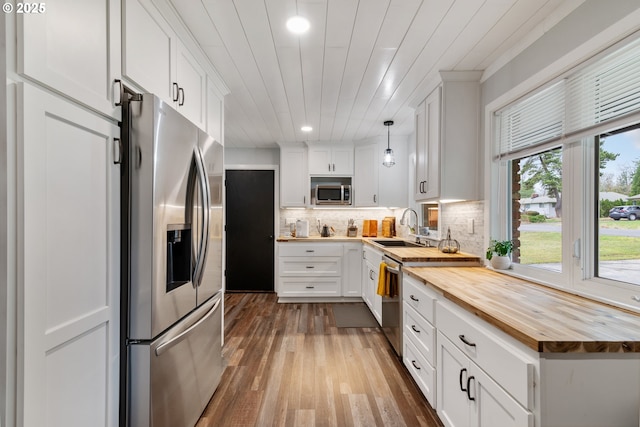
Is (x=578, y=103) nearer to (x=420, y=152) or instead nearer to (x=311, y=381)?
(x=420, y=152)

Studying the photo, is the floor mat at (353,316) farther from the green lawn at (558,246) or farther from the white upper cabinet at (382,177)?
the green lawn at (558,246)

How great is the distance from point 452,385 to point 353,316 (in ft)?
7.03

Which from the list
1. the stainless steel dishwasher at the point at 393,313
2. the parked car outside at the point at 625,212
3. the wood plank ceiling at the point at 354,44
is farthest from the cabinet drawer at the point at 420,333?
the wood plank ceiling at the point at 354,44

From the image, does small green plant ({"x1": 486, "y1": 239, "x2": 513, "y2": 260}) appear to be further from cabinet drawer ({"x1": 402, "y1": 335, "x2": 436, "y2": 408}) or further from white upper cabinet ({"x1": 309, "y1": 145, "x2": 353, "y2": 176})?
white upper cabinet ({"x1": 309, "y1": 145, "x2": 353, "y2": 176})

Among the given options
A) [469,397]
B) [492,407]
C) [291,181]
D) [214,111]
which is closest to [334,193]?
[291,181]

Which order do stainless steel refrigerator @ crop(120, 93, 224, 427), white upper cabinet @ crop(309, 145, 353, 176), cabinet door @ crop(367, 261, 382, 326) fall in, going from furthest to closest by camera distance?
white upper cabinet @ crop(309, 145, 353, 176) < cabinet door @ crop(367, 261, 382, 326) < stainless steel refrigerator @ crop(120, 93, 224, 427)

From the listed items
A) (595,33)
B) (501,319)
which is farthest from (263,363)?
(595,33)

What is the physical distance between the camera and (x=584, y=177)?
1.49m

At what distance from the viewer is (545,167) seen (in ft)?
5.87

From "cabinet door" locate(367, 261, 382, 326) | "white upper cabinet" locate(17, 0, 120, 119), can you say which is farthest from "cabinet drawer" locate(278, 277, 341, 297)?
"white upper cabinet" locate(17, 0, 120, 119)

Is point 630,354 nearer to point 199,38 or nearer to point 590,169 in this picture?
point 590,169

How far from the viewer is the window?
4.24 feet

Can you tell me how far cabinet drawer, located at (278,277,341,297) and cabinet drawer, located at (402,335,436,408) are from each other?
1.88 metres

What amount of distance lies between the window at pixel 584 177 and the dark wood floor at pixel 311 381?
1.16 meters
